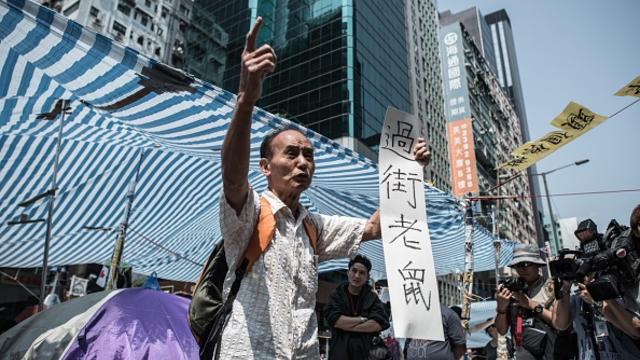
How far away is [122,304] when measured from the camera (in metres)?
2.99

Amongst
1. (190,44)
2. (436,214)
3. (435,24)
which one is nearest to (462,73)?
(435,24)

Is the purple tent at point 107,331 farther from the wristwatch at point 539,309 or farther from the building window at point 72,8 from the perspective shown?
the building window at point 72,8

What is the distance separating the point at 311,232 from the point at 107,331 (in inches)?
74.8

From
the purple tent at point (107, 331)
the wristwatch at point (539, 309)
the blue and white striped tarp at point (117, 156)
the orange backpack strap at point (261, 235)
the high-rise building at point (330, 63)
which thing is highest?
the high-rise building at point (330, 63)

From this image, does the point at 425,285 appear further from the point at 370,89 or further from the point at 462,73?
the point at 462,73

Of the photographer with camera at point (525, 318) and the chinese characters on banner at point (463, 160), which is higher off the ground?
the chinese characters on banner at point (463, 160)

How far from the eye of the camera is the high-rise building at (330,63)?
29.2m

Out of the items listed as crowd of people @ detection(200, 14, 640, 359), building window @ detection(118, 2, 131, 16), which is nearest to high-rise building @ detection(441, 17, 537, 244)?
building window @ detection(118, 2, 131, 16)

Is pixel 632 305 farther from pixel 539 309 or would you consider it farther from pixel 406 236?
pixel 406 236

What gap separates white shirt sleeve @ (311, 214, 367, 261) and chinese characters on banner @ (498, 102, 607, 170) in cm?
406

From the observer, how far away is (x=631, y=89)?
4.36 meters

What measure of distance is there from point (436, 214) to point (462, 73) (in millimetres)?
46016

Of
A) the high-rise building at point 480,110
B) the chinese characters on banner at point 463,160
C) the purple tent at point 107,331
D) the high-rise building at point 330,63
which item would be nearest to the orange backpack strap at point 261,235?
the purple tent at point 107,331

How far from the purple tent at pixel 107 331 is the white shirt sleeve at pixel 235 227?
175cm
